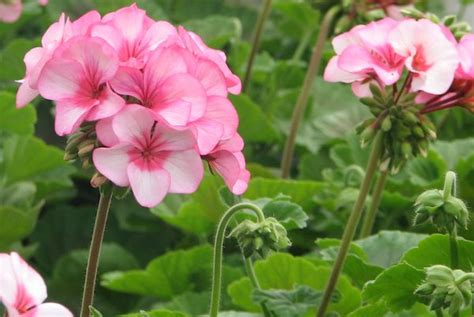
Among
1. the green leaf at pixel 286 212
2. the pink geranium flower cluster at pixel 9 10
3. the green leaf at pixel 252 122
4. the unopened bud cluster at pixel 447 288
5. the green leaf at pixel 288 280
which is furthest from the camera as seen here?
the green leaf at pixel 252 122

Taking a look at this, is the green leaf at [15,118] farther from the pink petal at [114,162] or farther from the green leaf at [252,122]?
the pink petal at [114,162]

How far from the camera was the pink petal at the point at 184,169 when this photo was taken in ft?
3.36

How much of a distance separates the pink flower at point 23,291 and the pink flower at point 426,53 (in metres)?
0.44

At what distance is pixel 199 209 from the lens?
1711 mm

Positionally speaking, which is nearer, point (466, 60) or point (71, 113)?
point (71, 113)

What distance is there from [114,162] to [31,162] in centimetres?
90

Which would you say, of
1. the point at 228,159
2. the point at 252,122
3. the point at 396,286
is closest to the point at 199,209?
the point at 252,122

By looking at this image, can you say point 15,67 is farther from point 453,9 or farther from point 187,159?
point 453,9

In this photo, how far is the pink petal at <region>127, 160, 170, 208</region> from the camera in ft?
3.30

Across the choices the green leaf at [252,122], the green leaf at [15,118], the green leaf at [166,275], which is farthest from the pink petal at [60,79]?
the green leaf at [252,122]

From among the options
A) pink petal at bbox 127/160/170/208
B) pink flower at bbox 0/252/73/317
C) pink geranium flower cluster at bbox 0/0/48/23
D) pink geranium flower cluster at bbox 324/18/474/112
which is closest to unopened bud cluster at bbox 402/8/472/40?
pink geranium flower cluster at bbox 324/18/474/112

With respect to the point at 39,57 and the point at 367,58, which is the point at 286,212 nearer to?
the point at 367,58

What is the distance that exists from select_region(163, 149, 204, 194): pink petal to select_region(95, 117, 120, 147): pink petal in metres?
0.05

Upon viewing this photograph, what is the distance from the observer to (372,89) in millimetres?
1247
